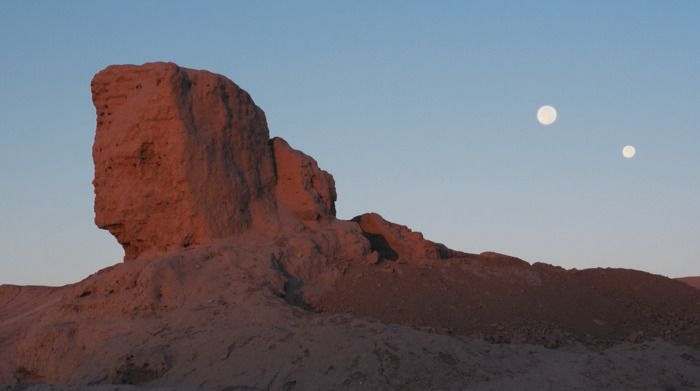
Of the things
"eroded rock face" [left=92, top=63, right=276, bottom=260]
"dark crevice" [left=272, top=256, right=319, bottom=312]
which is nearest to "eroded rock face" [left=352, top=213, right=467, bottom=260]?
"eroded rock face" [left=92, top=63, right=276, bottom=260]

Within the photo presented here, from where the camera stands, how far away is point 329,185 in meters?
13.1

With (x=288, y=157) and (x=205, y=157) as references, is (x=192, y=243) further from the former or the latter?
(x=288, y=157)

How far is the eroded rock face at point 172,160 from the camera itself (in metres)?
11.4

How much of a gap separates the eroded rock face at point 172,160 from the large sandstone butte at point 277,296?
2cm

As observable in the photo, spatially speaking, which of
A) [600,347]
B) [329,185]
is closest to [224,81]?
[329,185]

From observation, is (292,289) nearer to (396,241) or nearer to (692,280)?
(396,241)

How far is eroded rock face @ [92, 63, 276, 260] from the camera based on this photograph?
11391 millimetres

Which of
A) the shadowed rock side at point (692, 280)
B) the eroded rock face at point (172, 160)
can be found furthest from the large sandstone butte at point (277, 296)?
the shadowed rock side at point (692, 280)

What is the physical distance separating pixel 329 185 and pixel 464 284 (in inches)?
115

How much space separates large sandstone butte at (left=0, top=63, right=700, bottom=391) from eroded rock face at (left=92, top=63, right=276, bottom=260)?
0.07 feet

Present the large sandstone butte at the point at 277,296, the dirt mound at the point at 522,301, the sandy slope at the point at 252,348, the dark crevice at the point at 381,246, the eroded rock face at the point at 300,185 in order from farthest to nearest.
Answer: the dark crevice at the point at 381,246 → the eroded rock face at the point at 300,185 → the dirt mound at the point at 522,301 → the large sandstone butte at the point at 277,296 → the sandy slope at the point at 252,348

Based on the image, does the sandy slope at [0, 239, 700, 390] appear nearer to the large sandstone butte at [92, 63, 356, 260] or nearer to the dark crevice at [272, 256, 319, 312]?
the dark crevice at [272, 256, 319, 312]

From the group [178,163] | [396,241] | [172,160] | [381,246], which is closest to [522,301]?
[396,241]

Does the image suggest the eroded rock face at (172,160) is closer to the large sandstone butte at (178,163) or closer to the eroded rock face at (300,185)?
the large sandstone butte at (178,163)
